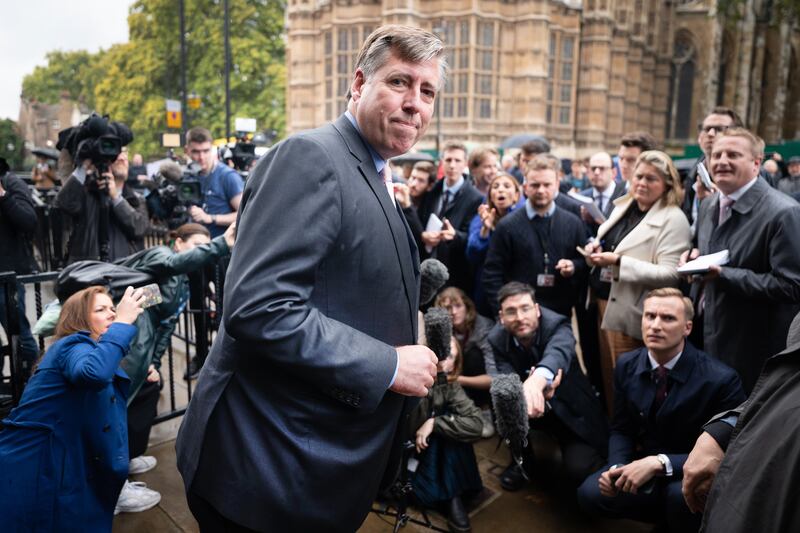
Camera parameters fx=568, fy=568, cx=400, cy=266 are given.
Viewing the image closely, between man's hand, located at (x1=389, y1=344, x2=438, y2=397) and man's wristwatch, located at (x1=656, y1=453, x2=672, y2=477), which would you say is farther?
man's wristwatch, located at (x1=656, y1=453, x2=672, y2=477)

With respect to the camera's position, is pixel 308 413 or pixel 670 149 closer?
pixel 308 413

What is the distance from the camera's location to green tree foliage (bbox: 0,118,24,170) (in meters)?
34.9

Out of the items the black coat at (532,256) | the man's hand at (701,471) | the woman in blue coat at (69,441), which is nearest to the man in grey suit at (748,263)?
the black coat at (532,256)

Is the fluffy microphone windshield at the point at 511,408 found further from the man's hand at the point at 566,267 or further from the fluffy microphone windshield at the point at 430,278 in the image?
the man's hand at the point at 566,267

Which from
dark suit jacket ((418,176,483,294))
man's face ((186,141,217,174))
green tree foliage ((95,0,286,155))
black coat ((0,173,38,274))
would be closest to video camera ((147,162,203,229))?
man's face ((186,141,217,174))

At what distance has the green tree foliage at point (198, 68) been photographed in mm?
29875

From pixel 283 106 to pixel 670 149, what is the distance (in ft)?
82.4

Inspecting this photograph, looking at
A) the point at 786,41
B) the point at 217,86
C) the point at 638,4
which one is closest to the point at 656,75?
the point at 638,4

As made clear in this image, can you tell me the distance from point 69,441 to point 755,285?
11.4 ft

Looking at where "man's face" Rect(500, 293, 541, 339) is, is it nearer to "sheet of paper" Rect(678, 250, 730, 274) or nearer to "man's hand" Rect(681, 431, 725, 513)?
"sheet of paper" Rect(678, 250, 730, 274)

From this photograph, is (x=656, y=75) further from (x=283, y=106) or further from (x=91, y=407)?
(x=91, y=407)

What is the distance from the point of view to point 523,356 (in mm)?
3613

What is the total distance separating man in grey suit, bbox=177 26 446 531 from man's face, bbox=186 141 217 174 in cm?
444

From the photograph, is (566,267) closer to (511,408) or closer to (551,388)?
(551,388)
